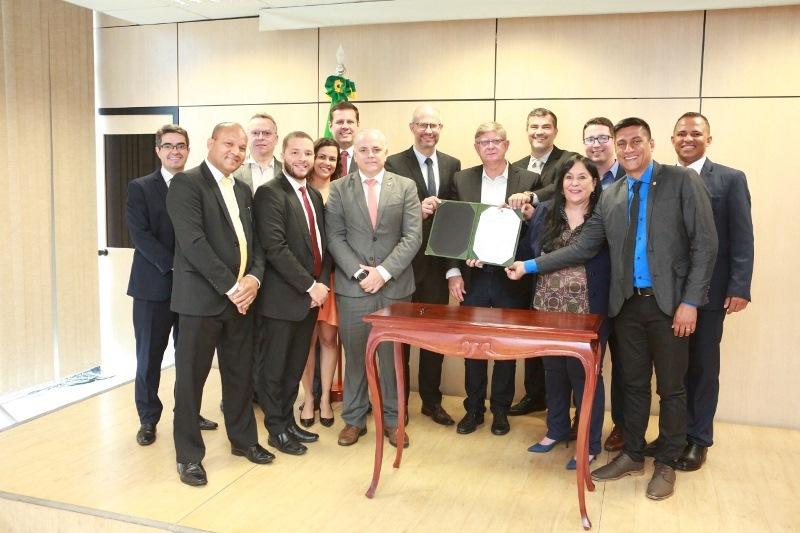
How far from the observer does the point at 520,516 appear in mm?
2994

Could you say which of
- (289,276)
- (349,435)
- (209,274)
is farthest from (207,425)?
(209,274)

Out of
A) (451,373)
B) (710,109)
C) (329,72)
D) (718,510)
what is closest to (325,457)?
(451,373)

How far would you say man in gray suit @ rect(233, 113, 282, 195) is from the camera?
153 inches

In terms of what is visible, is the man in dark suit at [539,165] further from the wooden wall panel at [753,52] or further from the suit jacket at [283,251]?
the suit jacket at [283,251]

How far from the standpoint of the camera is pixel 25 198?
201 inches

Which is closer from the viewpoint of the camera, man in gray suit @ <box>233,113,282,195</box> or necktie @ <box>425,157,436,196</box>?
man in gray suit @ <box>233,113,282,195</box>

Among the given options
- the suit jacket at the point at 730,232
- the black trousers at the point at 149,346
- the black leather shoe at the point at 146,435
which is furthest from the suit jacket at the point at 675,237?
the black leather shoe at the point at 146,435

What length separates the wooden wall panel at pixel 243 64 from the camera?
5141 mm

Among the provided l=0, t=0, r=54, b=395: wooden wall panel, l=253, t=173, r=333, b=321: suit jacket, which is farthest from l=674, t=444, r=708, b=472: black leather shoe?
l=0, t=0, r=54, b=395: wooden wall panel

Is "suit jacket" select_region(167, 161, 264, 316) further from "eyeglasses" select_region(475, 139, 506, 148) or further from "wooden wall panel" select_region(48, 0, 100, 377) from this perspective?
"wooden wall panel" select_region(48, 0, 100, 377)

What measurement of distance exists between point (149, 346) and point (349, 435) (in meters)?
1.19

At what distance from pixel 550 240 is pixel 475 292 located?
62 cm

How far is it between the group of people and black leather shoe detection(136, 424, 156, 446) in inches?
0.6

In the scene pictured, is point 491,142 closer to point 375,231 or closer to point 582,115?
point 375,231
